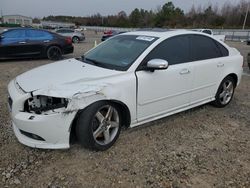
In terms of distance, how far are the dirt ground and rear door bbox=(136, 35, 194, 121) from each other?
38cm

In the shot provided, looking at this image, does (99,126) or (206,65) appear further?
(206,65)

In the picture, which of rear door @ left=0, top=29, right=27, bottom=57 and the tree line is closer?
rear door @ left=0, top=29, right=27, bottom=57

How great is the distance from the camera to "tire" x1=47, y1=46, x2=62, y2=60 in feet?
32.7

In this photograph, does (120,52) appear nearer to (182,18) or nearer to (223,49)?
(223,49)

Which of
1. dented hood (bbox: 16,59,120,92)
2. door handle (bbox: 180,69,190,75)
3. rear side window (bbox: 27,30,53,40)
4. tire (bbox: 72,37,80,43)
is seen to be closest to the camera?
dented hood (bbox: 16,59,120,92)

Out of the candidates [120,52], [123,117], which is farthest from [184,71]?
Answer: [123,117]

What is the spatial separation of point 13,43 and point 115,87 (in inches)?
306

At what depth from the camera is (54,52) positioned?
10125 mm

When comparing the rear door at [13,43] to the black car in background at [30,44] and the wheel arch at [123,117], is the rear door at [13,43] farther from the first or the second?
the wheel arch at [123,117]

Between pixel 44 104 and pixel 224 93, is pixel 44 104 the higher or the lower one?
the higher one

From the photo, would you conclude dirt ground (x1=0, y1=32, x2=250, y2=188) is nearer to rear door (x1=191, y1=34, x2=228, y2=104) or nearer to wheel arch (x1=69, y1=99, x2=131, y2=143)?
wheel arch (x1=69, y1=99, x2=131, y2=143)

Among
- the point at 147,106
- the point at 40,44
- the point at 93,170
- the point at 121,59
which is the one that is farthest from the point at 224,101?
the point at 40,44

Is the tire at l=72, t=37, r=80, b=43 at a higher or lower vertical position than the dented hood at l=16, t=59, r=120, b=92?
lower

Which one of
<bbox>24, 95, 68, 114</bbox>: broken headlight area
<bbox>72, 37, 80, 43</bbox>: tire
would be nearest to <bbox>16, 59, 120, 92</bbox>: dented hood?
<bbox>24, 95, 68, 114</bbox>: broken headlight area
